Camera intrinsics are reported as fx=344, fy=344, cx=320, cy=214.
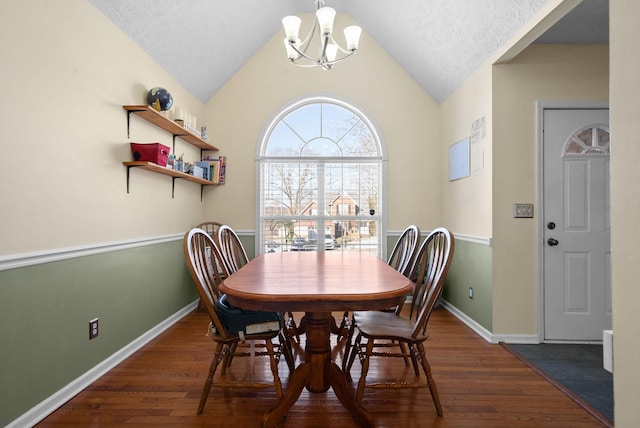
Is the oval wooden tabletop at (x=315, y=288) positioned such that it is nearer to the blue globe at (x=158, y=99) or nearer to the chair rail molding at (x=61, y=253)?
the chair rail molding at (x=61, y=253)

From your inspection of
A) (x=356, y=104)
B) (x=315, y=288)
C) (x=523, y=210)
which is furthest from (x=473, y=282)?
(x=356, y=104)

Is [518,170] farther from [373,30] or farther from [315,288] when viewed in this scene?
[373,30]

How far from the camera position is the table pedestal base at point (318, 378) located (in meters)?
1.64

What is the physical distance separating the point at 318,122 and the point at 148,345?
2.96 m

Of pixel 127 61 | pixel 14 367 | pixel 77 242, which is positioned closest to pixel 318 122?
pixel 127 61

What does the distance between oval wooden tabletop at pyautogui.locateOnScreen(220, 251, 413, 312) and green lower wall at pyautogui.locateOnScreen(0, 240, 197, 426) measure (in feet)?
3.21

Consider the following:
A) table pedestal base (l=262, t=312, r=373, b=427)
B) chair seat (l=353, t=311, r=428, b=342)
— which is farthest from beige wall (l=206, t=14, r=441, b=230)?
table pedestal base (l=262, t=312, r=373, b=427)

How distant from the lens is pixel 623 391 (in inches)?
53.8

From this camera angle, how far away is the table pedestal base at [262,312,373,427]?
1.64 metres

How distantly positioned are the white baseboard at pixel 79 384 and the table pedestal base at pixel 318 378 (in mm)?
1141

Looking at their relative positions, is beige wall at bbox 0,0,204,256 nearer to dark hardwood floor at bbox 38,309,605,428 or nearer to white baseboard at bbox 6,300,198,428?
white baseboard at bbox 6,300,198,428

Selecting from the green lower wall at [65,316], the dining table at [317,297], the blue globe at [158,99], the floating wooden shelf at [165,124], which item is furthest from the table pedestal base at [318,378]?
the blue globe at [158,99]

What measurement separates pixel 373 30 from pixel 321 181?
183 cm

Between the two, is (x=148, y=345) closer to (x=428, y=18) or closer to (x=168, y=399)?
(x=168, y=399)
